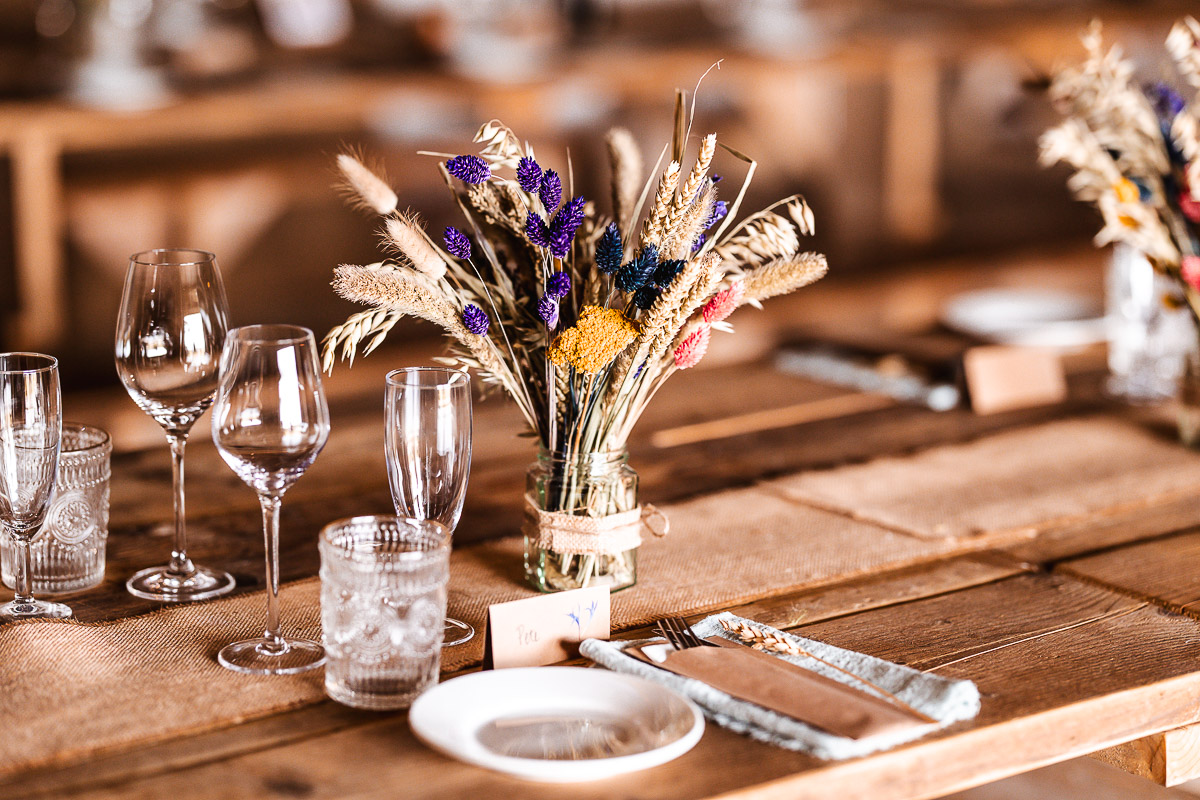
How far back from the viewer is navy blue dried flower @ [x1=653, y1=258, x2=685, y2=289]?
Answer: 3.28ft

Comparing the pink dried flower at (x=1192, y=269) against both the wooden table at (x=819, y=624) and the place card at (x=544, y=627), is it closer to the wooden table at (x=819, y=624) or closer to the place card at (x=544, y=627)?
the wooden table at (x=819, y=624)

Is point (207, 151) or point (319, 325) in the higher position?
point (207, 151)

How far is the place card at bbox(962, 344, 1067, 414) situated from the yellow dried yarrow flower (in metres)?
0.86

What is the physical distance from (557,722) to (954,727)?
0.87ft

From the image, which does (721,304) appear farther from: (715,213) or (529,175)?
(529,175)

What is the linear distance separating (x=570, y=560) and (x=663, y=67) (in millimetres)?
2163

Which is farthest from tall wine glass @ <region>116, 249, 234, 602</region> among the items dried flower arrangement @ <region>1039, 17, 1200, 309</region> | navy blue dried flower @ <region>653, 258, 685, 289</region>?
dried flower arrangement @ <region>1039, 17, 1200, 309</region>

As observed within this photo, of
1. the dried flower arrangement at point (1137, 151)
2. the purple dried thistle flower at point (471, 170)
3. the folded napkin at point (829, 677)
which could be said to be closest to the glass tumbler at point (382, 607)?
the folded napkin at point (829, 677)

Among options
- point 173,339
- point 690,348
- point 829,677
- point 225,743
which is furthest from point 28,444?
point 829,677

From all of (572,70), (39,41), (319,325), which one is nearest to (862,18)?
(572,70)

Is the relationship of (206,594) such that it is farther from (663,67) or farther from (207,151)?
(663,67)

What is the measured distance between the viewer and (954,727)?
878mm

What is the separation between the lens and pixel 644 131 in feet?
10.7

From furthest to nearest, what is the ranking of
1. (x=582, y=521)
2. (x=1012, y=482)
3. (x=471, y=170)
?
(x=1012, y=482) < (x=582, y=521) < (x=471, y=170)
